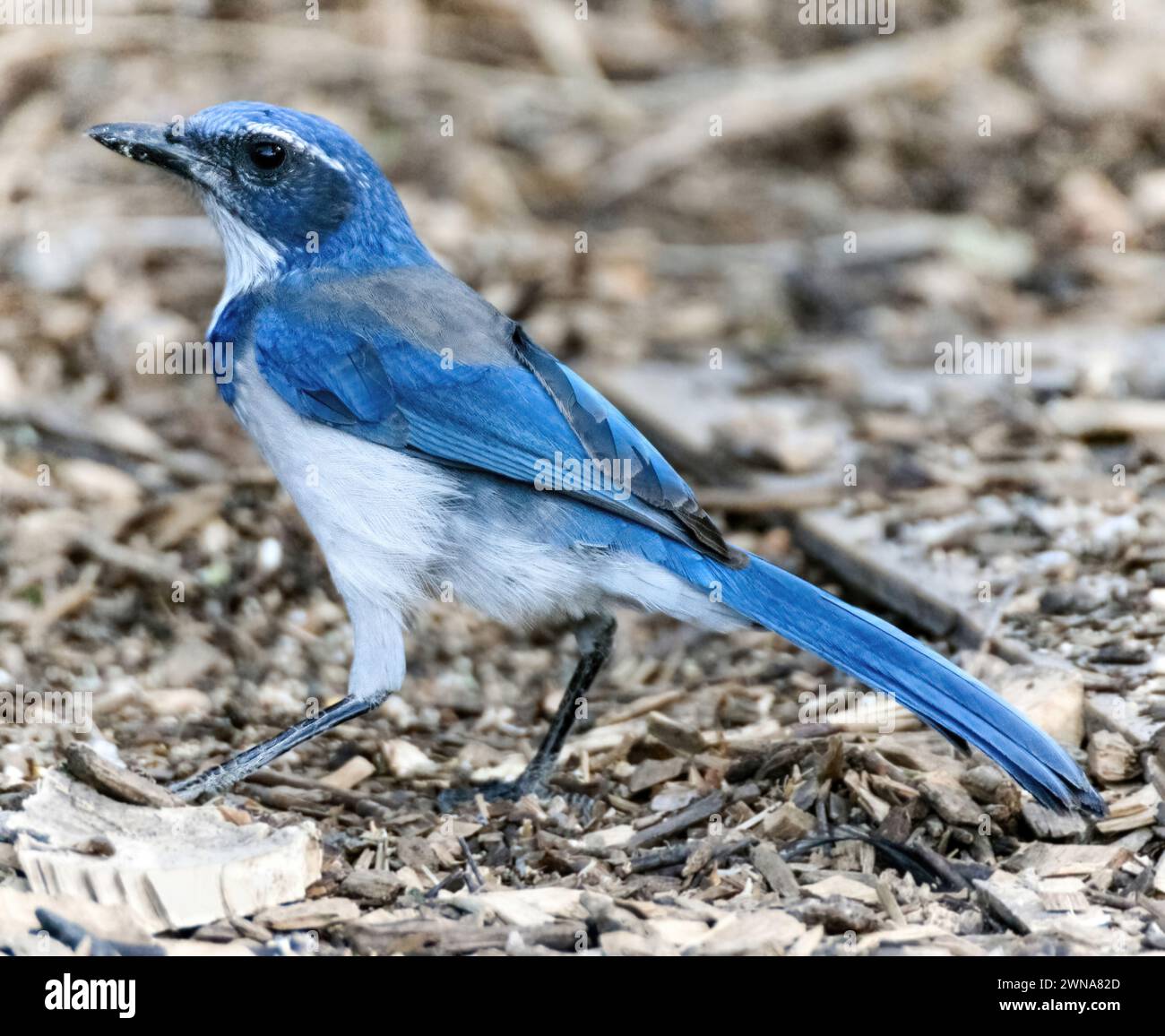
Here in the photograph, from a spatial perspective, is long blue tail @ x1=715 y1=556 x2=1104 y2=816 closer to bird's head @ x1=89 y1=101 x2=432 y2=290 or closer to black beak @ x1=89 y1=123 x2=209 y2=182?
bird's head @ x1=89 y1=101 x2=432 y2=290

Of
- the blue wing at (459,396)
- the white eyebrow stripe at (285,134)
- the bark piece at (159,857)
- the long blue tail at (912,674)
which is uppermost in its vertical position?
the white eyebrow stripe at (285,134)

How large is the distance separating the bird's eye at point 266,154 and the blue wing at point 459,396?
1.56 feet

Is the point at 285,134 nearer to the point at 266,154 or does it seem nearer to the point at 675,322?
the point at 266,154

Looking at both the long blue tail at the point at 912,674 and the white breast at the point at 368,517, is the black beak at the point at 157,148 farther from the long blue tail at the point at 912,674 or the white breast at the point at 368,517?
the long blue tail at the point at 912,674

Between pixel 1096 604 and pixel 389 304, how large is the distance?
256 centimetres

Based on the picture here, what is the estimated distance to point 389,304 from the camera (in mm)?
4891

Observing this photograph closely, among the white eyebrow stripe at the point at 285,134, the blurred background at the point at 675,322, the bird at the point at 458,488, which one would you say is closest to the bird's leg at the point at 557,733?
the bird at the point at 458,488

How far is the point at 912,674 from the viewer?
164 inches

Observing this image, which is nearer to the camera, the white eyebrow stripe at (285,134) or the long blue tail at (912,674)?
the long blue tail at (912,674)

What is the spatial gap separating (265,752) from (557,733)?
90cm

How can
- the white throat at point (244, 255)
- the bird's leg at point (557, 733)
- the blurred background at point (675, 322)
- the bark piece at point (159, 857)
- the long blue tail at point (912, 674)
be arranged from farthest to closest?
1. the blurred background at point (675, 322)
2. the white throat at point (244, 255)
3. the bird's leg at point (557, 733)
4. the long blue tail at point (912, 674)
5. the bark piece at point (159, 857)

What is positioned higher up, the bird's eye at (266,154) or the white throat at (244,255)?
the bird's eye at (266,154)

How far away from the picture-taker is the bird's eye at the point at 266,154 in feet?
16.7
